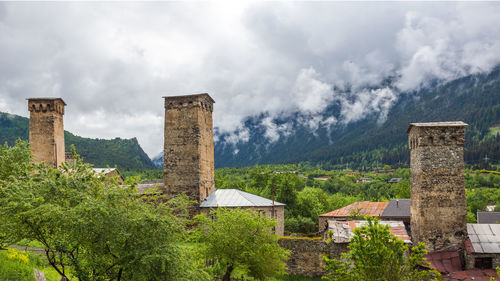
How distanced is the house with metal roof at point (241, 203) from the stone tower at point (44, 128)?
14598mm

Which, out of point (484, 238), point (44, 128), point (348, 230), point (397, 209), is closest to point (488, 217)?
point (397, 209)

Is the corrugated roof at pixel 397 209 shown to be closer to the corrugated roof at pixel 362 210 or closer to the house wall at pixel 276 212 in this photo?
the corrugated roof at pixel 362 210

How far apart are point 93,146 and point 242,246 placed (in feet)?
399

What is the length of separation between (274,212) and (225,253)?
→ 1140 cm

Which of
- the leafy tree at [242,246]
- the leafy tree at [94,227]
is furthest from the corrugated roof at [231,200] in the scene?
the leafy tree at [94,227]

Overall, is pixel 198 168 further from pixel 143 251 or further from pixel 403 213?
pixel 403 213

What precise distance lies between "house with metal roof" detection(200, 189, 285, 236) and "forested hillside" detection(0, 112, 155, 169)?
→ 277 ft

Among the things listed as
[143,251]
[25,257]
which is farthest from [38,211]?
[25,257]

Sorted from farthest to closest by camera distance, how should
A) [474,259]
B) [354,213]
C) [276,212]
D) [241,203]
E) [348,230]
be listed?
[354,213] < [276,212] < [241,203] < [348,230] < [474,259]

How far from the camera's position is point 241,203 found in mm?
30406

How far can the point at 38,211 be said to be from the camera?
974cm

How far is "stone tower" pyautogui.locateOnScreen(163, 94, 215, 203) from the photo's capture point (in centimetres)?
3041

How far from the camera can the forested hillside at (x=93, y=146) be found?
115000 mm

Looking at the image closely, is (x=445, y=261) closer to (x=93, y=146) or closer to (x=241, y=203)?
(x=241, y=203)
